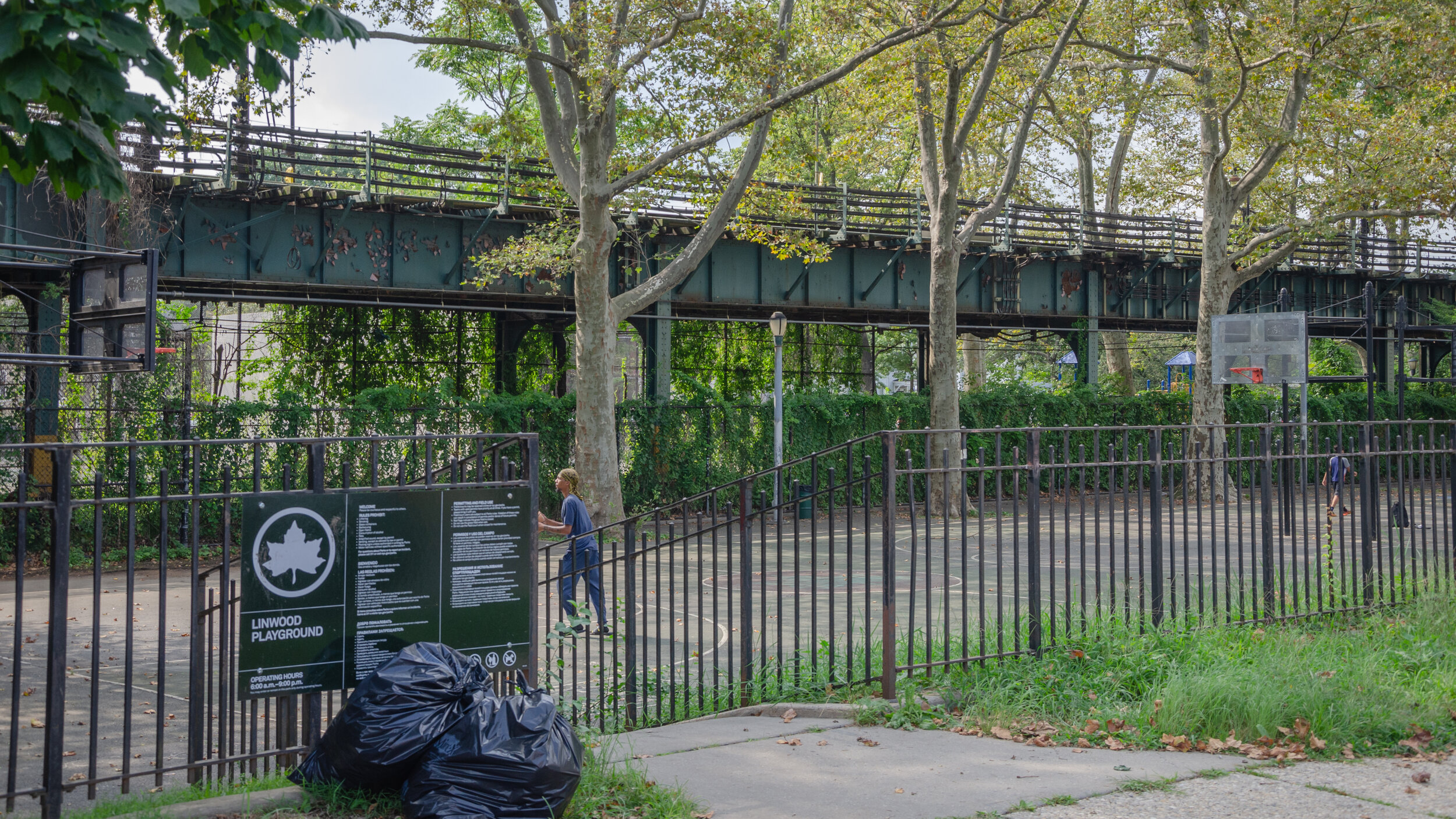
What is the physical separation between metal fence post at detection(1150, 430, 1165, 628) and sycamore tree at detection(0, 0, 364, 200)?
6.12 meters

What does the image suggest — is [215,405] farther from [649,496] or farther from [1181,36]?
[1181,36]

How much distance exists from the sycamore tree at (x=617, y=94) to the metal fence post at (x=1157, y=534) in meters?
9.95

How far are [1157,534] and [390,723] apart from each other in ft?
19.0

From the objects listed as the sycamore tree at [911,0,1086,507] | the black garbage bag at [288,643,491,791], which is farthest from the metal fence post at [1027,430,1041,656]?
the sycamore tree at [911,0,1086,507]

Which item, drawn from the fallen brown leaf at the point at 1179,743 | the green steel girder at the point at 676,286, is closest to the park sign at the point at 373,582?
the fallen brown leaf at the point at 1179,743

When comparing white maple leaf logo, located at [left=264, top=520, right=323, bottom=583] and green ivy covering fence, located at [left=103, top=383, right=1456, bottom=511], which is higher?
green ivy covering fence, located at [left=103, top=383, right=1456, bottom=511]

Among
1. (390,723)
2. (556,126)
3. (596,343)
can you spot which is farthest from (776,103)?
(390,723)

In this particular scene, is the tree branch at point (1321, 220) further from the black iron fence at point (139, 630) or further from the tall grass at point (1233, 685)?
the black iron fence at point (139, 630)

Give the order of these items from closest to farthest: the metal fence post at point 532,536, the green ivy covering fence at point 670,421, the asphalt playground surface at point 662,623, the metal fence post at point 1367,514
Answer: the metal fence post at point 532,536 < the asphalt playground surface at point 662,623 < the metal fence post at point 1367,514 < the green ivy covering fence at point 670,421

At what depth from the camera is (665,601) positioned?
13.6 metres

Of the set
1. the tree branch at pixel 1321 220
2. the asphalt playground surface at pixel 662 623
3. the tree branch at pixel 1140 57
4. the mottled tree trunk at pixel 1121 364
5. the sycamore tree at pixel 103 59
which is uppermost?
the tree branch at pixel 1140 57

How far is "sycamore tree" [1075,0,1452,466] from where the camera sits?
2098 centimetres

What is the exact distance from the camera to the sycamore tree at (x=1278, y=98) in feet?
68.8

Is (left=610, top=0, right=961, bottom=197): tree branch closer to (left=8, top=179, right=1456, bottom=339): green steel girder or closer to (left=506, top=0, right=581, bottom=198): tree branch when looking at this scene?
(left=506, top=0, right=581, bottom=198): tree branch
